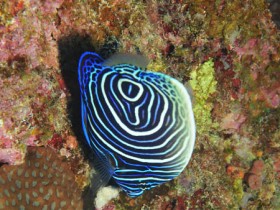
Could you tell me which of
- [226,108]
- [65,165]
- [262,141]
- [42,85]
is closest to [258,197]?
[262,141]

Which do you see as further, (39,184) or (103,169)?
(39,184)

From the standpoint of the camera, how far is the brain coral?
11.7 feet

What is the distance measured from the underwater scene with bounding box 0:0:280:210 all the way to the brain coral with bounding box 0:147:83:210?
11 mm

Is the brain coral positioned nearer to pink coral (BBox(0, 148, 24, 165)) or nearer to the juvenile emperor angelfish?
pink coral (BBox(0, 148, 24, 165))

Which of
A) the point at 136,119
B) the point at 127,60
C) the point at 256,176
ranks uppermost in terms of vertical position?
the point at 127,60

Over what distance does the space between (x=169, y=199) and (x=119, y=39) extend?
236 centimetres

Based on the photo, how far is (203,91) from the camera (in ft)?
17.5

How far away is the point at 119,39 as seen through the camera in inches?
168

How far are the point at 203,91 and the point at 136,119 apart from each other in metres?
2.49

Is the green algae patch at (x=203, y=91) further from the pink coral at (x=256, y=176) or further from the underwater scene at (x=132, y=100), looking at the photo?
the pink coral at (x=256, y=176)

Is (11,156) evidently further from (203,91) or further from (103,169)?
(203,91)

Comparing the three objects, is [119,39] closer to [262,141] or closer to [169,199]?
[169,199]

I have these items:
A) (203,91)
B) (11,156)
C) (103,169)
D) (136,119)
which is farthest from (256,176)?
(11,156)

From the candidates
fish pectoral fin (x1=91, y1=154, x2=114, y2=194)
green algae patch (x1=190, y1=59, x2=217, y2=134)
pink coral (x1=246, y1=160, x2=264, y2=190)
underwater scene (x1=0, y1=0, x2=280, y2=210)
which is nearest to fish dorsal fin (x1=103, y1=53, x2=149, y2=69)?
underwater scene (x1=0, y1=0, x2=280, y2=210)
